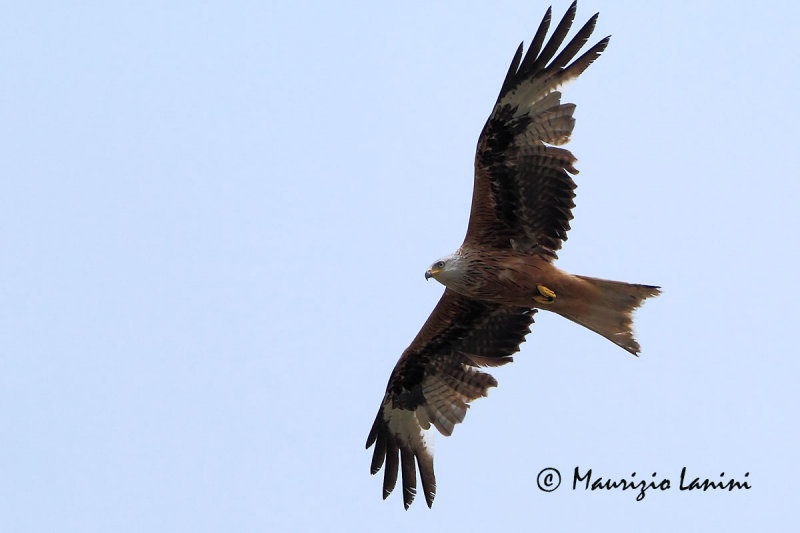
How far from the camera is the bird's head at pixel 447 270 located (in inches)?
433

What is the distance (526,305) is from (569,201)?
1.06 m

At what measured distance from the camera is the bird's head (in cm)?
1100

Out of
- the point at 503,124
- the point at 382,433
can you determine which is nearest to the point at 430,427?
the point at 382,433

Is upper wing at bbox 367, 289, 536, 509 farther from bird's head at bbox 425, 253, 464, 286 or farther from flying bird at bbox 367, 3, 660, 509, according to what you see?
bird's head at bbox 425, 253, 464, 286

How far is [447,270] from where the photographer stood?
11008mm

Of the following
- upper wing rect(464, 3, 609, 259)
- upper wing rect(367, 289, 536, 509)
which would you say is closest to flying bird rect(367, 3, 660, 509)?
upper wing rect(464, 3, 609, 259)

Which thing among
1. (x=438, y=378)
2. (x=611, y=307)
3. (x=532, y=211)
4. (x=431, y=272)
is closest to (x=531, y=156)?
(x=532, y=211)

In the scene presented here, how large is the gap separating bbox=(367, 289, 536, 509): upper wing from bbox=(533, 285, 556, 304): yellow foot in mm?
849

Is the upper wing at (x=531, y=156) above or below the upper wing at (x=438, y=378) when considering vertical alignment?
above

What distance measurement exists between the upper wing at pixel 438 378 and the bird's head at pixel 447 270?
756 mm

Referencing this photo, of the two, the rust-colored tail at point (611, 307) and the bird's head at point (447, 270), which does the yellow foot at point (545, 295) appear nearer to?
the rust-colored tail at point (611, 307)

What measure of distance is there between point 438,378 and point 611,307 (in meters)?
2.24

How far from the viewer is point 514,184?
11.0m

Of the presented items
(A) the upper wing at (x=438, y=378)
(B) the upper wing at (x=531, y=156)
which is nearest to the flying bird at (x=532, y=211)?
(B) the upper wing at (x=531, y=156)
